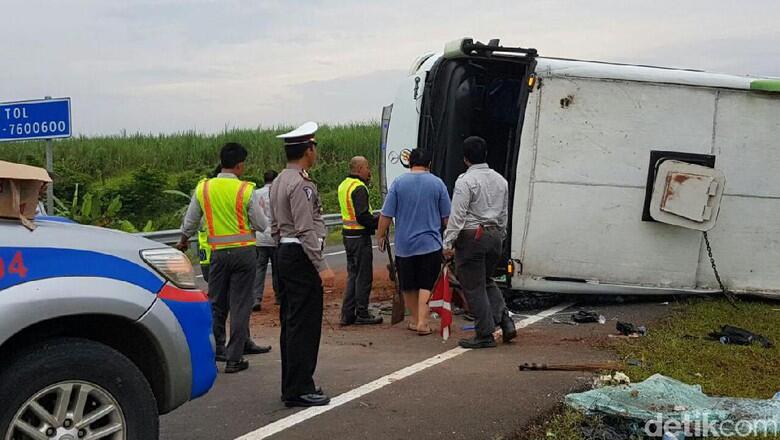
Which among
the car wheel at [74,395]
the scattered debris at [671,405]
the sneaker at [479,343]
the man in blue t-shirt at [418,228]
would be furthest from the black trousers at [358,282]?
the car wheel at [74,395]

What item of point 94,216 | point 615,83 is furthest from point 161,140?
point 615,83

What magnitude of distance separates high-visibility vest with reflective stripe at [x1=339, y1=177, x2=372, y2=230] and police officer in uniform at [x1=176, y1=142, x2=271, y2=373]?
2.07 metres

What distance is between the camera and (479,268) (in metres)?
7.39

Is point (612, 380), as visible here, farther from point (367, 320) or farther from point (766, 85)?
point (766, 85)

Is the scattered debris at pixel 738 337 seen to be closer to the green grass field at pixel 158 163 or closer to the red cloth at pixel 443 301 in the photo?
the red cloth at pixel 443 301

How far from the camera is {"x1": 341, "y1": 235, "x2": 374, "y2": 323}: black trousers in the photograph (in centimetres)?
888

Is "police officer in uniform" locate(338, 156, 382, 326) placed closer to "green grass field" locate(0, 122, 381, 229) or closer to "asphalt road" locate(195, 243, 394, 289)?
"asphalt road" locate(195, 243, 394, 289)

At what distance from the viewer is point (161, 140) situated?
97.6 ft

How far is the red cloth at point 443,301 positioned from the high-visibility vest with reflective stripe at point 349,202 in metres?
1.31

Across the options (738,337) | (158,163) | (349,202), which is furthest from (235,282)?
(158,163)

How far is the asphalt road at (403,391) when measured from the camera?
16.6ft

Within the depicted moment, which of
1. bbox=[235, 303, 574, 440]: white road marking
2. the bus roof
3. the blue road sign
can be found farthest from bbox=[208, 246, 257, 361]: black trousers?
the blue road sign

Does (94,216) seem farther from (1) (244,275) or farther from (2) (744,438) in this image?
(2) (744,438)

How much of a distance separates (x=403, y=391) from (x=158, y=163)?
77.3ft
